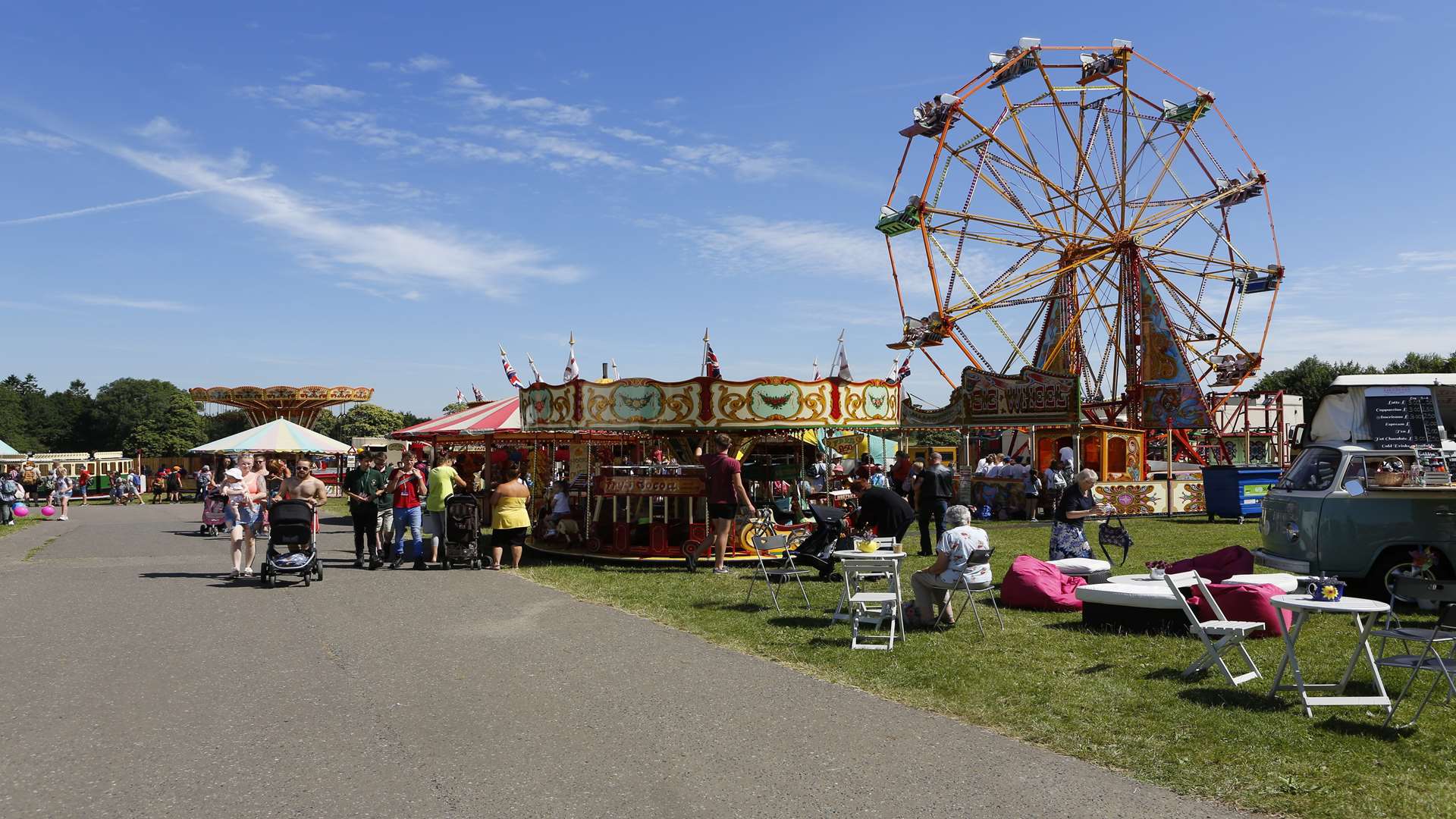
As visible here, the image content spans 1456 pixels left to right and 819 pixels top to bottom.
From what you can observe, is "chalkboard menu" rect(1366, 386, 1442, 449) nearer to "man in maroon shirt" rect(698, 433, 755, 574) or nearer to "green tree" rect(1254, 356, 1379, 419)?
"man in maroon shirt" rect(698, 433, 755, 574)

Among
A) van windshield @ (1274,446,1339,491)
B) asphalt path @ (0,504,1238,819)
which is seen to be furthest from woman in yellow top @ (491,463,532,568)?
van windshield @ (1274,446,1339,491)

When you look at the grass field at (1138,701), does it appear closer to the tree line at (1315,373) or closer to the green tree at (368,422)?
the tree line at (1315,373)

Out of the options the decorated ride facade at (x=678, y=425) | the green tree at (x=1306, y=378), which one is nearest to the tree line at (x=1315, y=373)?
the green tree at (x=1306, y=378)

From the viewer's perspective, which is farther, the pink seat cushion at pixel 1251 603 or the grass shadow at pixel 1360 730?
the pink seat cushion at pixel 1251 603

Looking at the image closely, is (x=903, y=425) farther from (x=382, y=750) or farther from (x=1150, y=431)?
(x=382, y=750)

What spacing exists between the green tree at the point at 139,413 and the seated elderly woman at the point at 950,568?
3389 inches

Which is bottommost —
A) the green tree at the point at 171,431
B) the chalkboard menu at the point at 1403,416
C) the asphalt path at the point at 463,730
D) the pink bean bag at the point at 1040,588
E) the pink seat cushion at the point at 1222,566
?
Answer: the asphalt path at the point at 463,730

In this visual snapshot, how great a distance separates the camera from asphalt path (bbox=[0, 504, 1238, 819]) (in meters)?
4.47

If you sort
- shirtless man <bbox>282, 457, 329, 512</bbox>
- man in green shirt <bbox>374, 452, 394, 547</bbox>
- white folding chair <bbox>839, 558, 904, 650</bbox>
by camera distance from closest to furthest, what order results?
white folding chair <bbox>839, 558, 904, 650</bbox>
shirtless man <bbox>282, 457, 329, 512</bbox>
man in green shirt <bbox>374, 452, 394, 547</bbox>

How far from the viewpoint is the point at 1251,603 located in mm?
8180

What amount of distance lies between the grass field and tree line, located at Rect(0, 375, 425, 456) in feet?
267

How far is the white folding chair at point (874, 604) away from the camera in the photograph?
314 inches

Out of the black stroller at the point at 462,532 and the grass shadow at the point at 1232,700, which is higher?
the black stroller at the point at 462,532

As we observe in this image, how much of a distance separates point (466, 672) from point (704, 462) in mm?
6827
